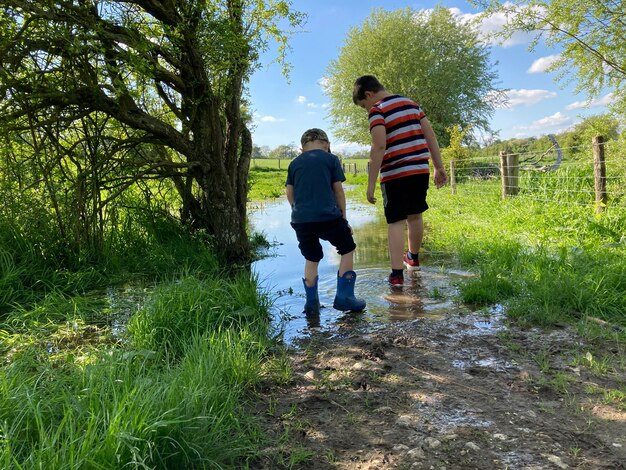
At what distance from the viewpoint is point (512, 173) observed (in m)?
10.6

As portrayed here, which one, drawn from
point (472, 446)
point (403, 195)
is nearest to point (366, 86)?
point (403, 195)

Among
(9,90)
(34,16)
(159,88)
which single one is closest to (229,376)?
(34,16)

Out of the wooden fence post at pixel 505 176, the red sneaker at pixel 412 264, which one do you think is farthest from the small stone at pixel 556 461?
the wooden fence post at pixel 505 176

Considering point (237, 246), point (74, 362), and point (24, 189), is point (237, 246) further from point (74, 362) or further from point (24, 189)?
point (74, 362)

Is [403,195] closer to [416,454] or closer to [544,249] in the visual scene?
[544,249]

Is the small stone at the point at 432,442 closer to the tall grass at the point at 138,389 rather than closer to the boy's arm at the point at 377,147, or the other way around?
the tall grass at the point at 138,389

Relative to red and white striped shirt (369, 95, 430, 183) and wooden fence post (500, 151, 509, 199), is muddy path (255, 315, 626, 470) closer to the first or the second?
red and white striped shirt (369, 95, 430, 183)

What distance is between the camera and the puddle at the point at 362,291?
3902 mm

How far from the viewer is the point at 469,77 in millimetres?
32438

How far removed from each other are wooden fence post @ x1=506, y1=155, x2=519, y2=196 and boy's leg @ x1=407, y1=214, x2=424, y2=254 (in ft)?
20.0

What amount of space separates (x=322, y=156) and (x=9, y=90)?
3.44 m

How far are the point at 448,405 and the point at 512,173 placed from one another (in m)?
9.49

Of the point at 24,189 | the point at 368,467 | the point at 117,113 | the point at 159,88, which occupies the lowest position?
the point at 368,467

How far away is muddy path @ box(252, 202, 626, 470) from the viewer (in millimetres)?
1954
